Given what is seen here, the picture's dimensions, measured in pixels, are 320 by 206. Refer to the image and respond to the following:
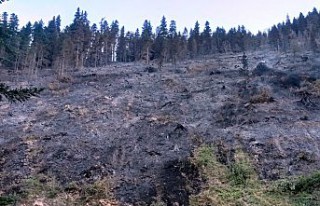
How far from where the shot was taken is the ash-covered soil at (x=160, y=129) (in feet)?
91.9

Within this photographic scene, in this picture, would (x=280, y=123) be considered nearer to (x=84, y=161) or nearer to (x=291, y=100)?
(x=291, y=100)

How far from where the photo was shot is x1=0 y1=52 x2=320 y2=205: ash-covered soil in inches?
1103

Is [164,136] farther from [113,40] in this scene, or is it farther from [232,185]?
[113,40]

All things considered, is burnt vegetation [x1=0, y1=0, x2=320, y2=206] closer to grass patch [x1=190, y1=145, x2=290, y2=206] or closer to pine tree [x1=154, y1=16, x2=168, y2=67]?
grass patch [x1=190, y1=145, x2=290, y2=206]

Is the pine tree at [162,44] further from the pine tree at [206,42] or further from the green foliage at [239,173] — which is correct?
the green foliage at [239,173]

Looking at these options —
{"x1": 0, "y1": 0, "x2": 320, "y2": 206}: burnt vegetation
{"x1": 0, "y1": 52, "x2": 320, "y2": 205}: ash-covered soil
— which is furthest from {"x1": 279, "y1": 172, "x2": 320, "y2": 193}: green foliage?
{"x1": 0, "y1": 52, "x2": 320, "y2": 205}: ash-covered soil

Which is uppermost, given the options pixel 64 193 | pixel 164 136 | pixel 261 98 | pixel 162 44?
pixel 162 44

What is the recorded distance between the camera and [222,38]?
103 m

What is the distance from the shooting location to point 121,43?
95.4m

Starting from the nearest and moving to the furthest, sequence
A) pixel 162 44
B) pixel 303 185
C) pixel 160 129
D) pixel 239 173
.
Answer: pixel 303 185 < pixel 239 173 < pixel 160 129 < pixel 162 44

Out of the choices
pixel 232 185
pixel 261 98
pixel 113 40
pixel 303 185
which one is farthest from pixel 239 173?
pixel 113 40

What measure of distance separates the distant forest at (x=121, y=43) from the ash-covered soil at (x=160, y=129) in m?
20.9

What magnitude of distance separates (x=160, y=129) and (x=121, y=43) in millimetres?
62307

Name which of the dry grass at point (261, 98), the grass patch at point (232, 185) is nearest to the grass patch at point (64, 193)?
the grass patch at point (232, 185)
